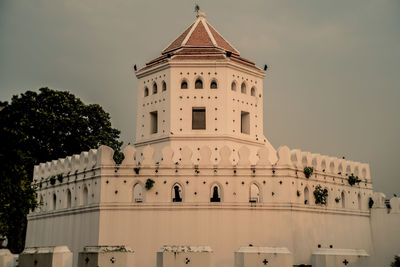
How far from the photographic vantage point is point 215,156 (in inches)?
Result: 1160

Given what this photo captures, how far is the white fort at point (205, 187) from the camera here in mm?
25703

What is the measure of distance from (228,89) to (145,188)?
843 centimetres

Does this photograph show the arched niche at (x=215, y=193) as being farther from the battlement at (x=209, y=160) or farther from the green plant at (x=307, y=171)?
the green plant at (x=307, y=171)

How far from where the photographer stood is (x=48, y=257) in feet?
63.7

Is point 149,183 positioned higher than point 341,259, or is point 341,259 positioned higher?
point 149,183

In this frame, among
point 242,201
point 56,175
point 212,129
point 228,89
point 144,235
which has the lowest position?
point 144,235

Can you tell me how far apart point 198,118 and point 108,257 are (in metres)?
14.6

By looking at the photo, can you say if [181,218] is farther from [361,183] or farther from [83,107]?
[83,107]

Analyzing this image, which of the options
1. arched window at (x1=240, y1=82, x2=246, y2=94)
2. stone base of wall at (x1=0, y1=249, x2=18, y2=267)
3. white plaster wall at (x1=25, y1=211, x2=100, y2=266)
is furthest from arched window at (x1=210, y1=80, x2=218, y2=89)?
stone base of wall at (x1=0, y1=249, x2=18, y2=267)

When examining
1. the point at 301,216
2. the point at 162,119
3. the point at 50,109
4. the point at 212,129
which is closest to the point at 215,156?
the point at 212,129

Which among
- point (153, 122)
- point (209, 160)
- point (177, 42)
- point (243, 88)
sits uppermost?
point (177, 42)

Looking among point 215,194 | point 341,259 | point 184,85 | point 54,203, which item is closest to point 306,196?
point 215,194

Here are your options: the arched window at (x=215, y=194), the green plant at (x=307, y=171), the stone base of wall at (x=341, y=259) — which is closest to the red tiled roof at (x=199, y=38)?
the arched window at (x=215, y=194)

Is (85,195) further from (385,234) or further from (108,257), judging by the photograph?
(385,234)
